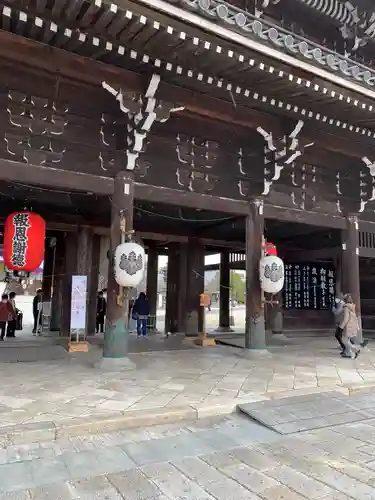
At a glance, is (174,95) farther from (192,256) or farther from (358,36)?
(192,256)

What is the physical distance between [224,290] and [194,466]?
14.3 meters

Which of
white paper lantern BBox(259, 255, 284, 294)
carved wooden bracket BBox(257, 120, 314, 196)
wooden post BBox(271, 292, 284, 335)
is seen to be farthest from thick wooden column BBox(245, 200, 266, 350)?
wooden post BBox(271, 292, 284, 335)

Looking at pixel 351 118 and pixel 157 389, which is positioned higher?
pixel 351 118

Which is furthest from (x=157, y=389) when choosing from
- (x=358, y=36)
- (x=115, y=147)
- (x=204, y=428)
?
(x=358, y=36)

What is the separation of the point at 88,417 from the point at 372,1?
11661 mm

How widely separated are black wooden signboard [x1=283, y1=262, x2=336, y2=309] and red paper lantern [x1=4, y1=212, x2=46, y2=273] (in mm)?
11127

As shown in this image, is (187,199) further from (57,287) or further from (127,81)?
(57,287)

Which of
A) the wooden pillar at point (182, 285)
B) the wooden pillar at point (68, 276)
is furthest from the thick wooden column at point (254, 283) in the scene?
the wooden pillar at point (68, 276)

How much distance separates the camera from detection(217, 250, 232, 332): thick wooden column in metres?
17.7

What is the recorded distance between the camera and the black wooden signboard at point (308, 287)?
54.1 feet

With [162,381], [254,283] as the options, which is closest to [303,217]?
[254,283]

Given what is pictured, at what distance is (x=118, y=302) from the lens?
769cm

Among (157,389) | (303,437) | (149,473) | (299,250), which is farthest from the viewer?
(299,250)

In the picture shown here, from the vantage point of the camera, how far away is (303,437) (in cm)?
450
